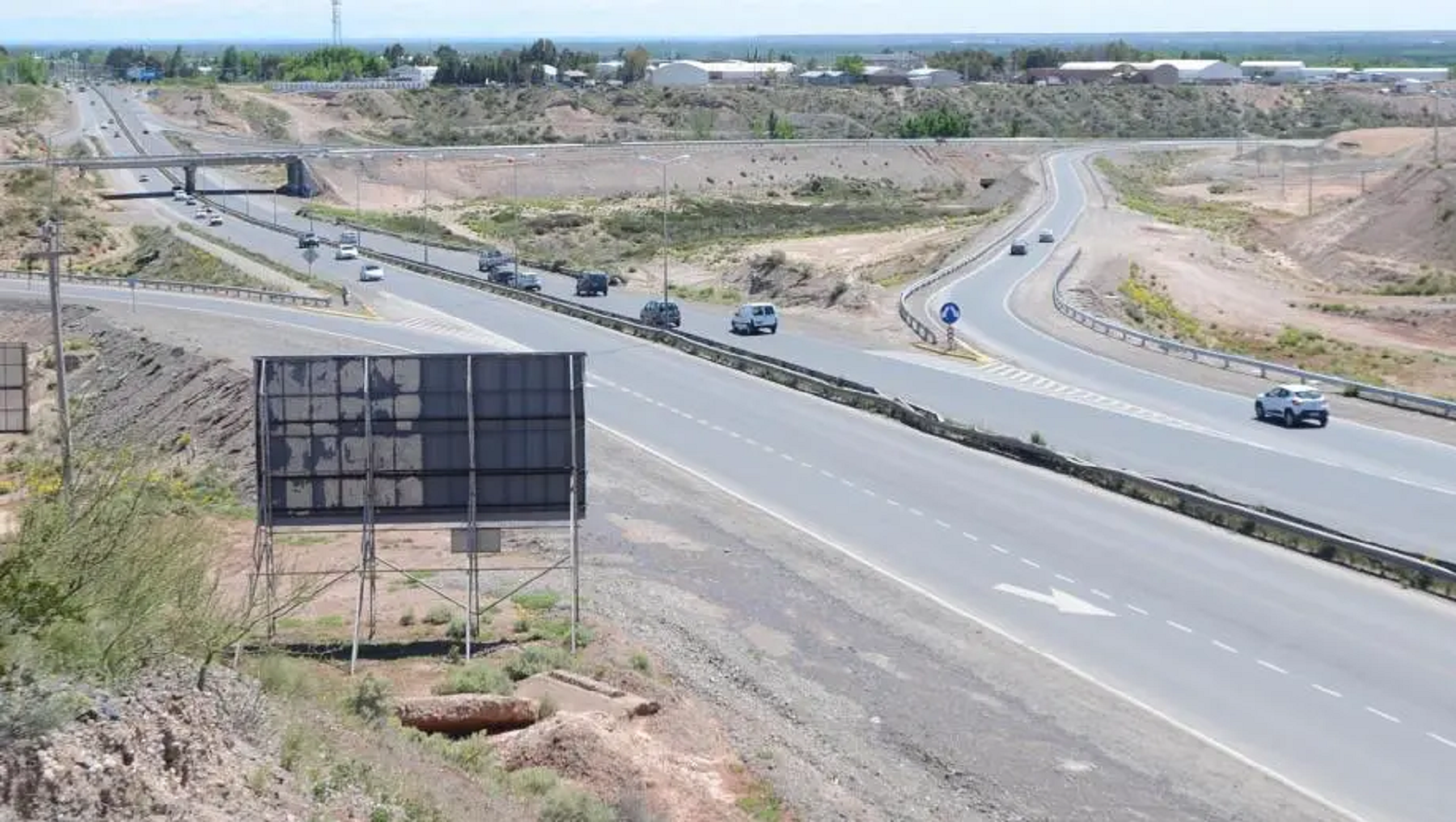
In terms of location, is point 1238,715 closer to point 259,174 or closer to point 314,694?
point 314,694

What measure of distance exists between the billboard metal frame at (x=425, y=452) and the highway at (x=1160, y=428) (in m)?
16.5

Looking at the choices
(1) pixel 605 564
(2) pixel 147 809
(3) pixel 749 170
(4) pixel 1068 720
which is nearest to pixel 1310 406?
(1) pixel 605 564

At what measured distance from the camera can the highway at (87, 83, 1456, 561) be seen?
38.5 m

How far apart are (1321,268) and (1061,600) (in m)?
78.6

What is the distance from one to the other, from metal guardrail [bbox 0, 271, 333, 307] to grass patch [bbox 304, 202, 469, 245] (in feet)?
89.9

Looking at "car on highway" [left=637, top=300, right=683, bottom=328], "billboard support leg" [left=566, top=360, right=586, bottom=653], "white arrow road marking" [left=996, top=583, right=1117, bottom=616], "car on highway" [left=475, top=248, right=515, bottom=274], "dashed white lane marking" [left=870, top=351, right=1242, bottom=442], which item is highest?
"billboard support leg" [left=566, top=360, right=586, bottom=653]

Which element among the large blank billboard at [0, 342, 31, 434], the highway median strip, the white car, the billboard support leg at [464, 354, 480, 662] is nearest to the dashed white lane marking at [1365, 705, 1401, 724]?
the highway median strip

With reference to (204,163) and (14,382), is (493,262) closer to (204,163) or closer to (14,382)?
(204,163)

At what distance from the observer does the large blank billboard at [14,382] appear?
106 ft

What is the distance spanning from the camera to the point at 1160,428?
4784cm

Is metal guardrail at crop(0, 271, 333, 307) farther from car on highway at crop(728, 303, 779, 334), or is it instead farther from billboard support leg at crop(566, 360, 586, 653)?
billboard support leg at crop(566, 360, 586, 653)

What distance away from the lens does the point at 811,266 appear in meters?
86.9

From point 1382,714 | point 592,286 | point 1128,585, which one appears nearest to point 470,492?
point 1128,585

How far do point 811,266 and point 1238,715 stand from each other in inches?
2492
